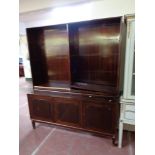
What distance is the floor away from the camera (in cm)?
215

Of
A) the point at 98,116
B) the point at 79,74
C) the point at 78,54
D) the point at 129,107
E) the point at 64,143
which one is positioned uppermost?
the point at 78,54

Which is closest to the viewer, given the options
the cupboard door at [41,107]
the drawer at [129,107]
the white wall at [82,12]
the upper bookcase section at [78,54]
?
the drawer at [129,107]

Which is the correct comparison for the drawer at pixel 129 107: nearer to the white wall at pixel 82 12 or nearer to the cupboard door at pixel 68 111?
the cupboard door at pixel 68 111

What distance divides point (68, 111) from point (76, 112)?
0.14 metres

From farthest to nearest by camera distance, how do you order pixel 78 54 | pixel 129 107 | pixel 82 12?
pixel 78 54, pixel 82 12, pixel 129 107

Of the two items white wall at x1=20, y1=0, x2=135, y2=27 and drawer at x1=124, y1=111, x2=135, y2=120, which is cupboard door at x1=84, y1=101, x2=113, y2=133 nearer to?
drawer at x1=124, y1=111, x2=135, y2=120

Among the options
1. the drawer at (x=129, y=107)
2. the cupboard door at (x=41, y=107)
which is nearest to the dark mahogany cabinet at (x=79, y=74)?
the cupboard door at (x=41, y=107)

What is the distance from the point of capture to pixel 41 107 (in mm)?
2617

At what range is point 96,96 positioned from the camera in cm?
217

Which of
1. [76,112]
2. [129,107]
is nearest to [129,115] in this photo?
[129,107]

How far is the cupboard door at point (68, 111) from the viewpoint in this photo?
2338 millimetres

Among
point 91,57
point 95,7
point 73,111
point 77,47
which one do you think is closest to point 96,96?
point 73,111

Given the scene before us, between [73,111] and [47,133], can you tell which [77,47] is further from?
[47,133]

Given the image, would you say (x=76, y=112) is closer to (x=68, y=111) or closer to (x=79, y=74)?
(x=68, y=111)
